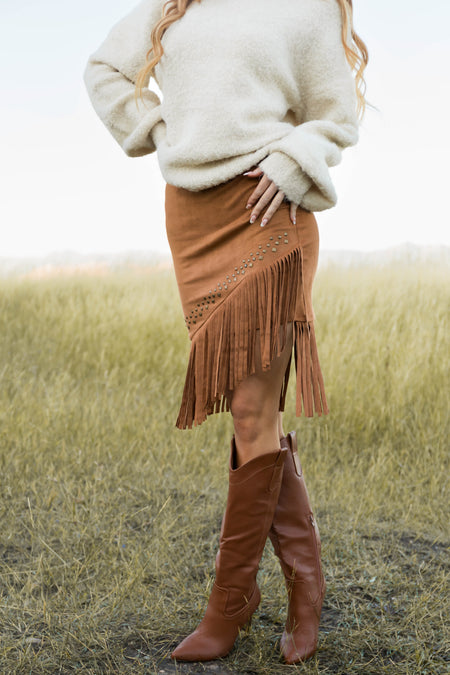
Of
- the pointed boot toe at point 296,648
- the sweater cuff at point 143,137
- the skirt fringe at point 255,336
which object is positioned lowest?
the pointed boot toe at point 296,648

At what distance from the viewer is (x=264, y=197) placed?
178 cm

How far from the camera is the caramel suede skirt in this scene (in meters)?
1.81

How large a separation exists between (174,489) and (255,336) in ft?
4.71

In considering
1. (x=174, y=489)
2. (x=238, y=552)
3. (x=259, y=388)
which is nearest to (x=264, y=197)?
(x=259, y=388)

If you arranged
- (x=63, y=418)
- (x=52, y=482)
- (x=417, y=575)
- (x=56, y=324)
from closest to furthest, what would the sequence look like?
(x=417, y=575) → (x=52, y=482) → (x=63, y=418) → (x=56, y=324)

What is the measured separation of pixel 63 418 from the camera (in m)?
3.57

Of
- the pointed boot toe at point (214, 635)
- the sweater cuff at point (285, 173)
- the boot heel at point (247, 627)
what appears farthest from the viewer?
the boot heel at point (247, 627)

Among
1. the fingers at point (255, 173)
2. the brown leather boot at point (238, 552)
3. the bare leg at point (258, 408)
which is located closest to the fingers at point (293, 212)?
the fingers at point (255, 173)

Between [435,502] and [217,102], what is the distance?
206 centimetres

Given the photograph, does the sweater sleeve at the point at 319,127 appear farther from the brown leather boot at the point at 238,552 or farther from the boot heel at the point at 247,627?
the boot heel at the point at 247,627

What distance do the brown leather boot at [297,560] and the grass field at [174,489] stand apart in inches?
3.0

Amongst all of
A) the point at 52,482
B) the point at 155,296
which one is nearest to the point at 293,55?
the point at 52,482

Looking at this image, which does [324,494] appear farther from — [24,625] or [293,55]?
[293,55]

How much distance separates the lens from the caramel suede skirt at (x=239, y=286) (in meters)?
1.81
